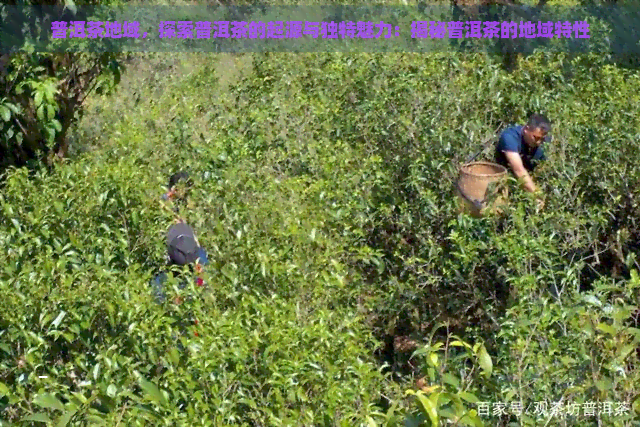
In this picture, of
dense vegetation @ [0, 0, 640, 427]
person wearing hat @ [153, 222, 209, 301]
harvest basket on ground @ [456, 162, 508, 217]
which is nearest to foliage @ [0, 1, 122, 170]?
dense vegetation @ [0, 0, 640, 427]

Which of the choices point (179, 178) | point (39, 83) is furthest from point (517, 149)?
point (39, 83)

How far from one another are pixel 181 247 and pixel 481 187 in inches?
63.3

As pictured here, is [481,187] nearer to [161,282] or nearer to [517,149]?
[517,149]

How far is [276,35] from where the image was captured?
10.1 m

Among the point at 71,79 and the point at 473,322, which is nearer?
the point at 473,322

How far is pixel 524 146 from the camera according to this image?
487cm

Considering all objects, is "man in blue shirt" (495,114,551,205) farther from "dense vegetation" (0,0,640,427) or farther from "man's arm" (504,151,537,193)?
"dense vegetation" (0,0,640,427)

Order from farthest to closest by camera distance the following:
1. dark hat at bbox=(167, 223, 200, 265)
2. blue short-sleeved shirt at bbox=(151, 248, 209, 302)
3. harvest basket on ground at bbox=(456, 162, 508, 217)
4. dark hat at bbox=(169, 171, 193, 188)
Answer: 1. dark hat at bbox=(169, 171, 193, 188)
2. harvest basket on ground at bbox=(456, 162, 508, 217)
3. dark hat at bbox=(167, 223, 200, 265)
4. blue short-sleeved shirt at bbox=(151, 248, 209, 302)

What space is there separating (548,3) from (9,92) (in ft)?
23.7

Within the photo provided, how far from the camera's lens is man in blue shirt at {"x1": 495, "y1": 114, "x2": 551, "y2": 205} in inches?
187

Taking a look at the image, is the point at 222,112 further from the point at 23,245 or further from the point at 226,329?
the point at 226,329

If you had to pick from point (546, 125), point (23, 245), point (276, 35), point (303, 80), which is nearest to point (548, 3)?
point (276, 35)

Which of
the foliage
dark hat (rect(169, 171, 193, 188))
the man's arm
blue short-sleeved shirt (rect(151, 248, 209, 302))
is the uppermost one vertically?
the foliage

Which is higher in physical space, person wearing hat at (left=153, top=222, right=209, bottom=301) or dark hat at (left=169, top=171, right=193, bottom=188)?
dark hat at (left=169, top=171, right=193, bottom=188)
